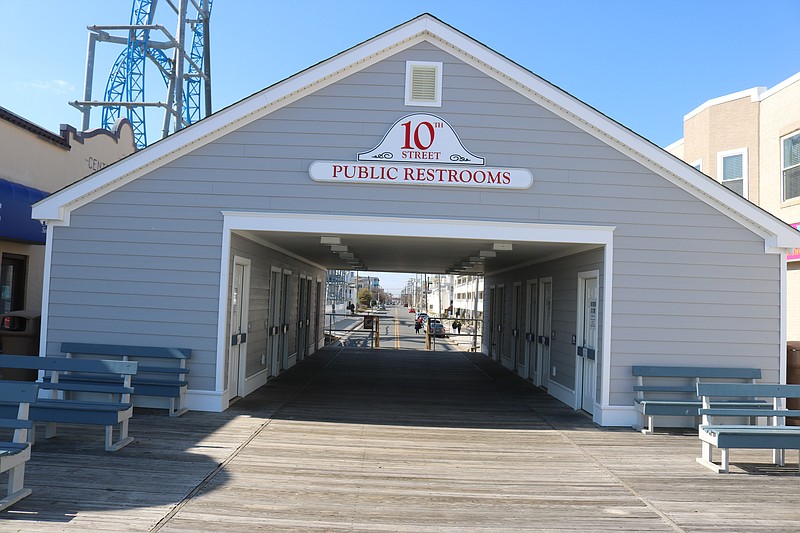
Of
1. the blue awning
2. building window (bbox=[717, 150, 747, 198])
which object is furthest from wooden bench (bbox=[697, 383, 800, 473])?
the blue awning

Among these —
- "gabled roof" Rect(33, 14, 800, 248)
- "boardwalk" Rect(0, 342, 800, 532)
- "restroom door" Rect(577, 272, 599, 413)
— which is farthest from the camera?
"restroom door" Rect(577, 272, 599, 413)

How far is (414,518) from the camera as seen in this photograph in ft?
16.1

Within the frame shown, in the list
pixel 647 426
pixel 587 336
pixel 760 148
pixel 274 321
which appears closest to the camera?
pixel 647 426

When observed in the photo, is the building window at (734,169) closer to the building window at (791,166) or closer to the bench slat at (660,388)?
the building window at (791,166)

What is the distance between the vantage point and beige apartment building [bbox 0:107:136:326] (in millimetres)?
10453

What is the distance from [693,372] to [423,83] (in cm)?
564

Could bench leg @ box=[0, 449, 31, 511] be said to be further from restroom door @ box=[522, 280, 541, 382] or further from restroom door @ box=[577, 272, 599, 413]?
restroom door @ box=[522, 280, 541, 382]

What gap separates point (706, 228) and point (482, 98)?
377 centimetres

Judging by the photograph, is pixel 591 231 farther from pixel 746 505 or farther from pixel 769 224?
pixel 746 505

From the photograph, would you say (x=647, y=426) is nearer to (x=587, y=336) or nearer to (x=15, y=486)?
(x=587, y=336)

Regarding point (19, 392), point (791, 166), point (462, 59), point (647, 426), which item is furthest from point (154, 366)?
point (791, 166)

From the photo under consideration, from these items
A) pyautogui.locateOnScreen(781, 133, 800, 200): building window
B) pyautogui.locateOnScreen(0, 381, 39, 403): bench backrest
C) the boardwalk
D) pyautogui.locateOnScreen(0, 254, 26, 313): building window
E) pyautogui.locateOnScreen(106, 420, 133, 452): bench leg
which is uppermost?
pyautogui.locateOnScreen(781, 133, 800, 200): building window

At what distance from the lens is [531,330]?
1365 centimetres

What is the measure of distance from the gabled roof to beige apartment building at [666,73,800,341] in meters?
3.99
